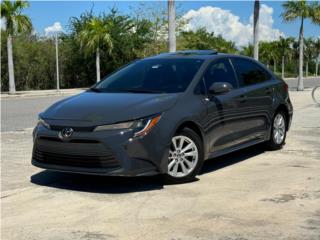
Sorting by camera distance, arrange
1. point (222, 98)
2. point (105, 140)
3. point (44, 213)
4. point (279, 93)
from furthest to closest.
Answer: point (279, 93)
point (222, 98)
point (105, 140)
point (44, 213)

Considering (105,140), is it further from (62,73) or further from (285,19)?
(62,73)

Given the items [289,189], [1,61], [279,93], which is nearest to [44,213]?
[289,189]

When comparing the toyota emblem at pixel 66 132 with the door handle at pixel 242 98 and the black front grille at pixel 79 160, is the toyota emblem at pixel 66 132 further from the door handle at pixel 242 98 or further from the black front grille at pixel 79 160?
the door handle at pixel 242 98

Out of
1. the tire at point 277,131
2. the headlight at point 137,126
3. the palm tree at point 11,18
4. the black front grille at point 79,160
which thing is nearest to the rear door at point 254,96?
the tire at point 277,131

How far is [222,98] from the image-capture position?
6.93 metres

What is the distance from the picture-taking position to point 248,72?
7.93 metres

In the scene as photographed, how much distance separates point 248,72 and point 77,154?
11.0 ft

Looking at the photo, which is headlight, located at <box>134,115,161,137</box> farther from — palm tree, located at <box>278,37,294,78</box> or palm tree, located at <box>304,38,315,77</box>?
palm tree, located at <box>304,38,315,77</box>

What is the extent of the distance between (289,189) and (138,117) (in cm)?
191

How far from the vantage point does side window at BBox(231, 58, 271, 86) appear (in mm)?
7645

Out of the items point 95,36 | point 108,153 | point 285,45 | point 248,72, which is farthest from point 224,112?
point 285,45

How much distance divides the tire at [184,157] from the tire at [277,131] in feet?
7.69

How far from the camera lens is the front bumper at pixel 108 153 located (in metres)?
5.59

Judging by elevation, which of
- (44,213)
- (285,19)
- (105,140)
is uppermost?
(285,19)
